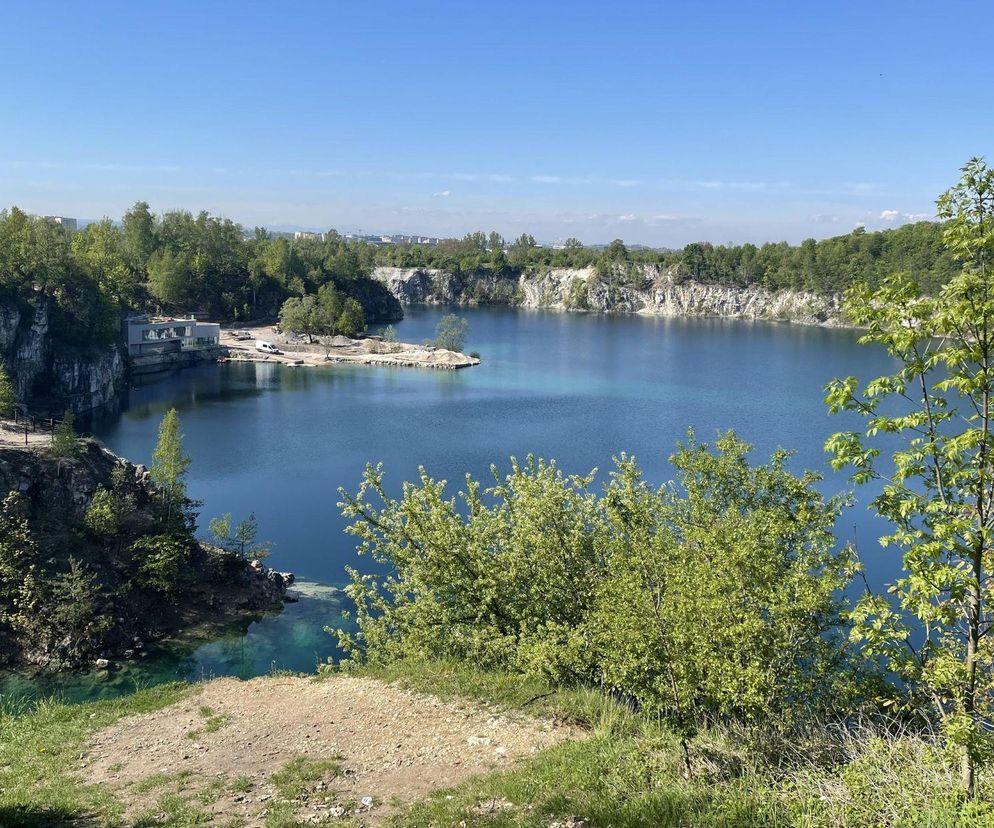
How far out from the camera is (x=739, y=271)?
129000 millimetres

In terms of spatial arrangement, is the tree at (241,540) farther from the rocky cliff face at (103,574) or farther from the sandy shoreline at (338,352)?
the sandy shoreline at (338,352)

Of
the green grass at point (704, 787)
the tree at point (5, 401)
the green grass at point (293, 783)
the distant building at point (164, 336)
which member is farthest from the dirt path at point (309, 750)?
the distant building at point (164, 336)

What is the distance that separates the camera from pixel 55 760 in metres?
9.82

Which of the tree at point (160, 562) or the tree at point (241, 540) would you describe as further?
the tree at point (241, 540)

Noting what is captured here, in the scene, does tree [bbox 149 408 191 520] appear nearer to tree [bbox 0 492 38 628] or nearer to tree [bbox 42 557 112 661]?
tree [bbox 0 492 38 628]

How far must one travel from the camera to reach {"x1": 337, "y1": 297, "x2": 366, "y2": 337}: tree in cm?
8269

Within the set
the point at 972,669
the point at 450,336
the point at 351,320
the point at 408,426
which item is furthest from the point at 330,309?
the point at 972,669

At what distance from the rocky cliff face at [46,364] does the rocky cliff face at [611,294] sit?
88.2 meters

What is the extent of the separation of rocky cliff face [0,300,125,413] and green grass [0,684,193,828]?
37042mm

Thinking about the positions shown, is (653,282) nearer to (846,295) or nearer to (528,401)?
(528,401)

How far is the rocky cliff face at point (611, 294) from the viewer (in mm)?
123812

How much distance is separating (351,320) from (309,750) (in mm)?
76415

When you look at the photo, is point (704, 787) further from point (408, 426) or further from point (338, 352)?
point (338, 352)

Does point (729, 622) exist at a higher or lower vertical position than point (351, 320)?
lower
